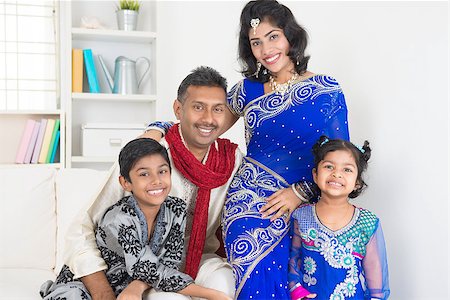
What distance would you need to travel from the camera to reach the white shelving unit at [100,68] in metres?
3.79

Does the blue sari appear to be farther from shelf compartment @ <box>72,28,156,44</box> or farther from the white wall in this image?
shelf compartment @ <box>72,28,156,44</box>

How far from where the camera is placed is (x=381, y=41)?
216 cm

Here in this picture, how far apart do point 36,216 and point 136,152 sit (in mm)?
775

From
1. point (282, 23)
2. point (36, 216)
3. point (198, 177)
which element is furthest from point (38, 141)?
point (282, 23)

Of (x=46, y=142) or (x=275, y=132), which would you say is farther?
(x=46, y=142)

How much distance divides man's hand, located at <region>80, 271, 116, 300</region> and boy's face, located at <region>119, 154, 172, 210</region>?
255 mm

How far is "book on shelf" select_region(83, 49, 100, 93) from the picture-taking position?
3.81 metres

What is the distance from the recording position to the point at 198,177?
2023 millimetres

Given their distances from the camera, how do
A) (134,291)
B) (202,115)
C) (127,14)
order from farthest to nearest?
(127,14)
(202,115)
(134,291)

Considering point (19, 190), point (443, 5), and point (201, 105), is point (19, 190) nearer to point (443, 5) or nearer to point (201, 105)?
point (201, 105)

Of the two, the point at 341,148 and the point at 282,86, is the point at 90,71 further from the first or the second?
the point at 341,148

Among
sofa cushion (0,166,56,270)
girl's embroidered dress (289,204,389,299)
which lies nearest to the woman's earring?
girl's embroidered dress (289,204,389,299)

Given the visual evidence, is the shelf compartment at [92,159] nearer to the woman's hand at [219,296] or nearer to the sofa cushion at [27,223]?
the sofa cushion at [27,223]

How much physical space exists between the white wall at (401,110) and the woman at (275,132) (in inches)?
9.5
